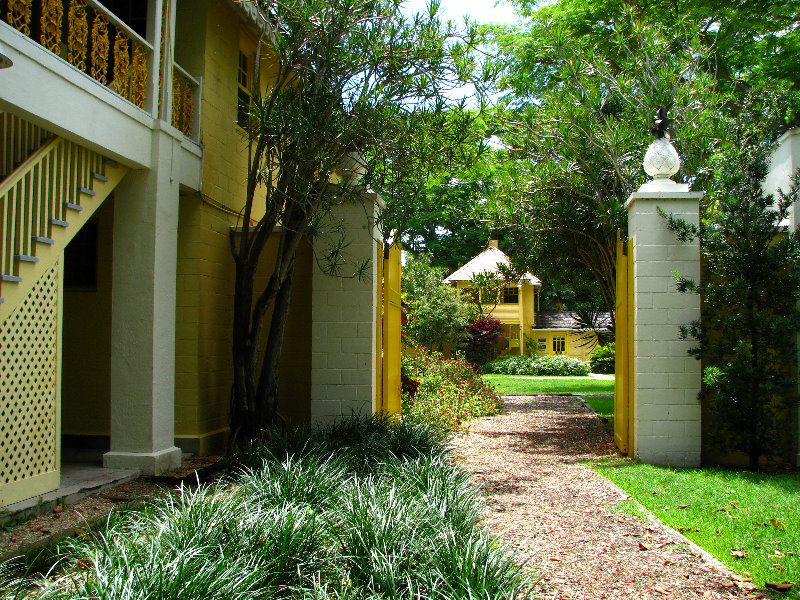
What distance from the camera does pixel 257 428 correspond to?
23.8 ft

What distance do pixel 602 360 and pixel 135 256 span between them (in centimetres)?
2728

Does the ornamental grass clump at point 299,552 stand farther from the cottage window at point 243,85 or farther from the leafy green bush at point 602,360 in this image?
the leafy green bush at point 602,360

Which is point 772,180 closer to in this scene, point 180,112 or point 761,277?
point 761,277

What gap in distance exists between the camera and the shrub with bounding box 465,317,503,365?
31.3 m

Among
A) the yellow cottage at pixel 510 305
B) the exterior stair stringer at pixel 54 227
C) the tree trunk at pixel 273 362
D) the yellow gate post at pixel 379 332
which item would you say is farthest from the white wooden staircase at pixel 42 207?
the yellow cottage at pixel 510 305

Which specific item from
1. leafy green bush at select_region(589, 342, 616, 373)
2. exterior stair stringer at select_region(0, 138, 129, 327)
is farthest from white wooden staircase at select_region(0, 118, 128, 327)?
leafy green bush at select_region(589, 342, 616, 373)

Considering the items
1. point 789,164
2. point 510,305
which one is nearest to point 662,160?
point 789,164

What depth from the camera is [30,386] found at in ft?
18.4

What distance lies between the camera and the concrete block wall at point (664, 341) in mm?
7312

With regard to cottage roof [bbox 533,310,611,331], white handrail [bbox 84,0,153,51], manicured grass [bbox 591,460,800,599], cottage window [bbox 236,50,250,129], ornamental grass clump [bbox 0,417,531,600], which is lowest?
manicured grass [bbox 591,460,800,599]

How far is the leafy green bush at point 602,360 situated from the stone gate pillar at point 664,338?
2384cm

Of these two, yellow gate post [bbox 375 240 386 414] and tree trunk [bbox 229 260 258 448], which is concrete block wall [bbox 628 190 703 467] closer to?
yellow gate post [bbox 375 240 386 414]

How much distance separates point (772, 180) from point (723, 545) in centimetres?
514

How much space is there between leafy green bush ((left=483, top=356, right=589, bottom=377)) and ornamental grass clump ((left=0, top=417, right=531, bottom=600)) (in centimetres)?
2617
